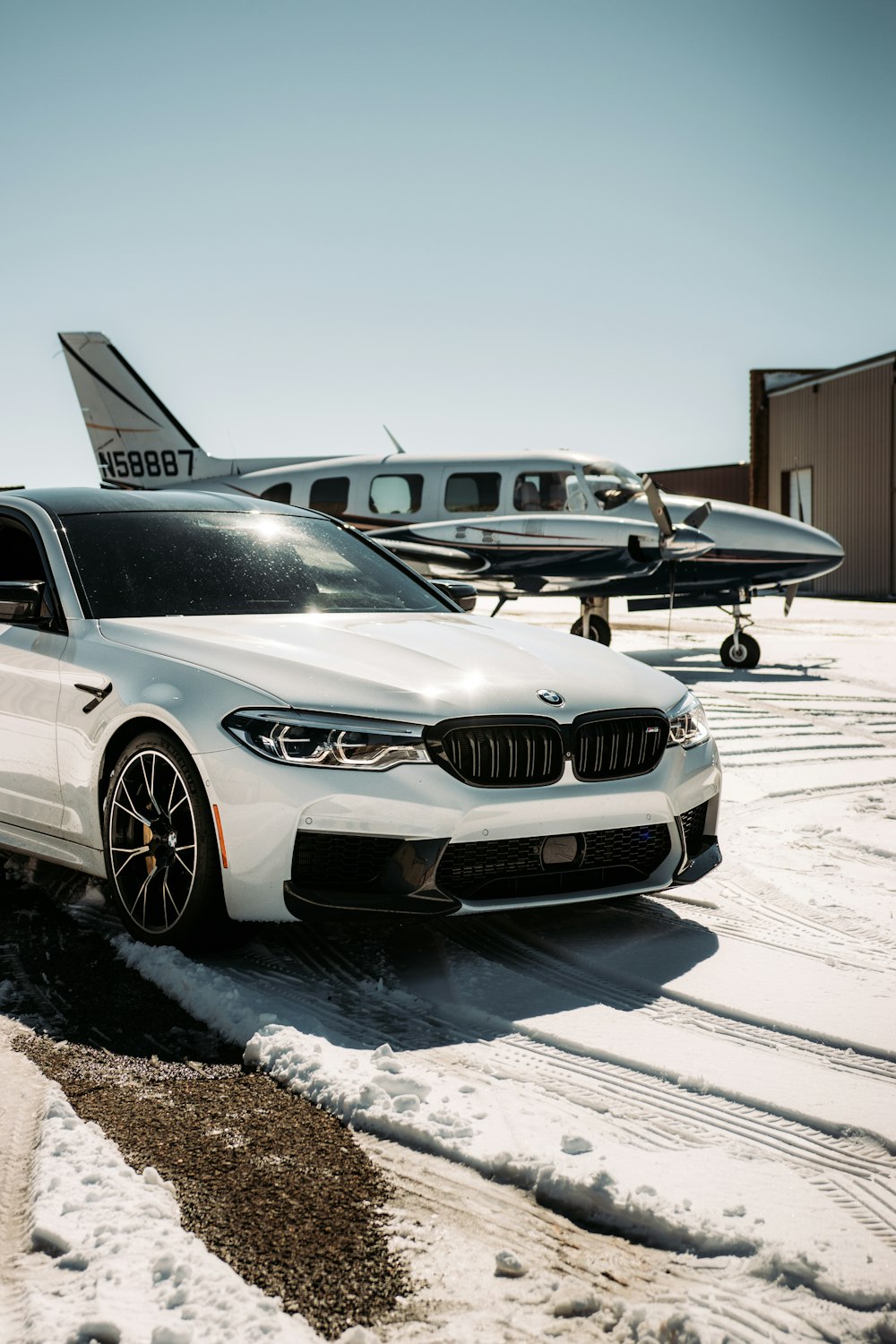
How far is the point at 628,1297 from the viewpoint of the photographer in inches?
98.8

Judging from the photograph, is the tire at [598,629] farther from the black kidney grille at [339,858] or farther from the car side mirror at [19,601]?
the black kidney grille at [339,858]

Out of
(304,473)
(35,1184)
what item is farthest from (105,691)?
(304,473)

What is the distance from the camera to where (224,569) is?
5777mm

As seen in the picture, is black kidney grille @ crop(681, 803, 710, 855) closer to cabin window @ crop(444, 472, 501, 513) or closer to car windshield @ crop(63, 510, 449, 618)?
car windshield @ crop(63, 510, 449, 618)

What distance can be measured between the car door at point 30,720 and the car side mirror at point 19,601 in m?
0.01

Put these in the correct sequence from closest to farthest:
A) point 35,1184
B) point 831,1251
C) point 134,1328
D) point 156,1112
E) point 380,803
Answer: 1. point 134,1328
2. point 831,1251
3. point 35,1184
4. point 156,1112
5. point 380,803

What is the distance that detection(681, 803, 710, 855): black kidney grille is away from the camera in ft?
16.6

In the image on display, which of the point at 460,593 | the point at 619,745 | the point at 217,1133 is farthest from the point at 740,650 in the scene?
the point at 217,1133

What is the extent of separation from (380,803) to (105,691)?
1216mm

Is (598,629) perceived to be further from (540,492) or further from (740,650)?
(740,650)

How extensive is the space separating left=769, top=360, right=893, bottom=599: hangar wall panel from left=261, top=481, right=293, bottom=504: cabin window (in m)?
22.6

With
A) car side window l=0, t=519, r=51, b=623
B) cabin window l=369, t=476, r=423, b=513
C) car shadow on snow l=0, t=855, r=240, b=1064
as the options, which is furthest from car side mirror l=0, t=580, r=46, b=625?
cabin window l=369, t=476, r=423, b=513

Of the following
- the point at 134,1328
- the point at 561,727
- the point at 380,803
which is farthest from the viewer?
the point at 561,727

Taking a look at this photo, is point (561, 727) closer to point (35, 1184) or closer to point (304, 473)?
point (35, 1184)
